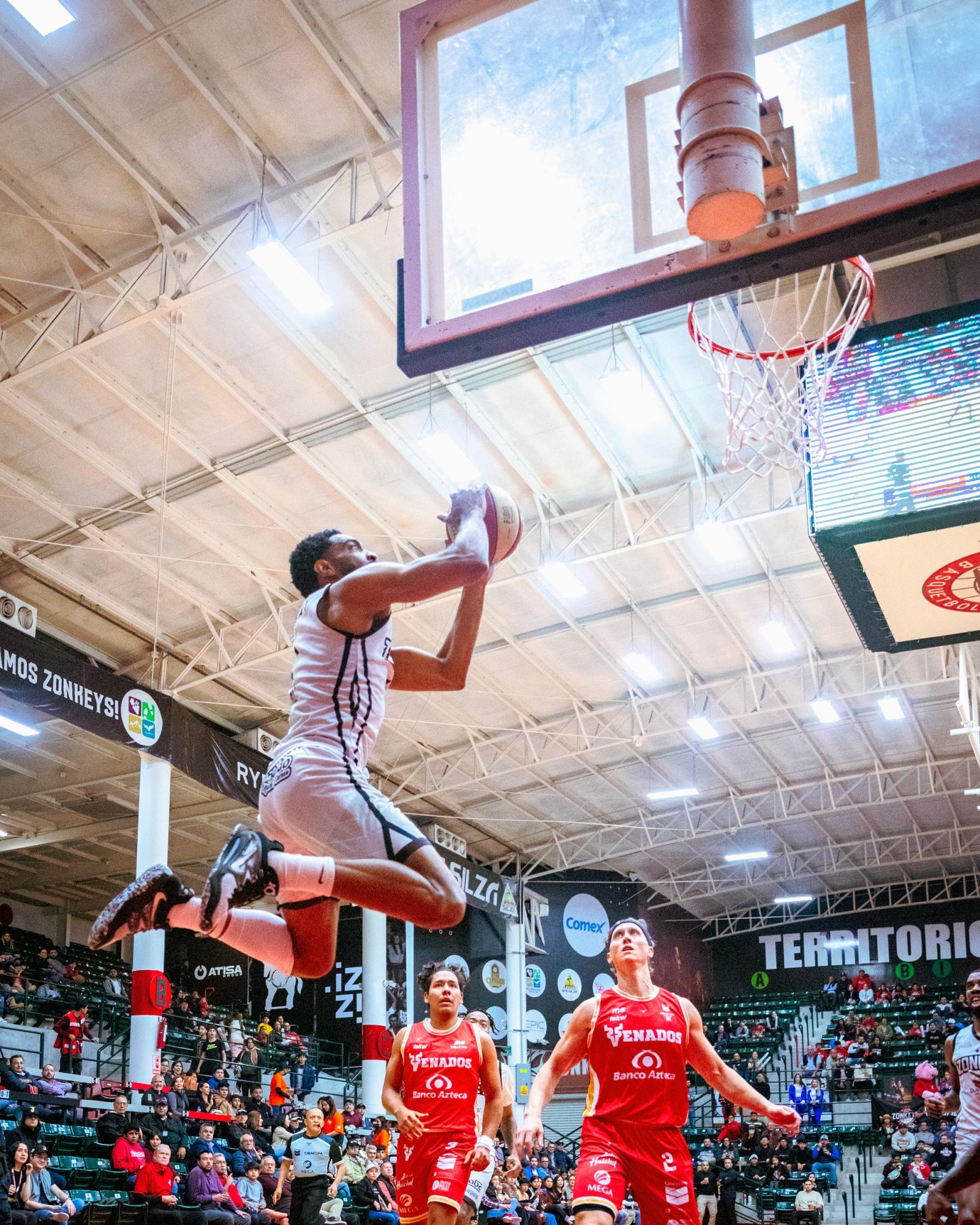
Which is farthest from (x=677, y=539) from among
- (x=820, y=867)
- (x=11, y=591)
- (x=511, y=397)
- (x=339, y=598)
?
(x=820, y=867)

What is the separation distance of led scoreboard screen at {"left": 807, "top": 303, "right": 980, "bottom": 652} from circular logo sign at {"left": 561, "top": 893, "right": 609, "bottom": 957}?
971 inches

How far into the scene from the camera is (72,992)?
21.5 m

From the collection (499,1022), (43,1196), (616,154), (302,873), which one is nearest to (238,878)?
(302,873)

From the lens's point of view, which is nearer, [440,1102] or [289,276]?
[440,1102]

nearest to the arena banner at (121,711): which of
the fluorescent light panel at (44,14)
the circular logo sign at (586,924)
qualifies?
the fluorescent light panel at (44,14)

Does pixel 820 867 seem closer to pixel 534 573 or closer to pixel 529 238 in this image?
pixel 534 573

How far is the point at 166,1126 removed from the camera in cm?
1426

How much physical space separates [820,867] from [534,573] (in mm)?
20211

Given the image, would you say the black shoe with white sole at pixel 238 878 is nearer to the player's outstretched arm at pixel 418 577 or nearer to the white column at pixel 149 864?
the player's outstretched arm at pixel 418 577

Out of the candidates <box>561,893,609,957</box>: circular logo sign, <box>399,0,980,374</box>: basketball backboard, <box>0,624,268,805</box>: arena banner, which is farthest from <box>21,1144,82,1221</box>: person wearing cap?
<box>561,893,609,957</box>: circular logo sign

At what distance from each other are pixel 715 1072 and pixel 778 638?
588 inches

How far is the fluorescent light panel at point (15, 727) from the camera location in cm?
1919

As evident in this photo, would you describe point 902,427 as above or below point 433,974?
above

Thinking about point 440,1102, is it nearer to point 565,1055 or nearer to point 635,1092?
point 565,1055
